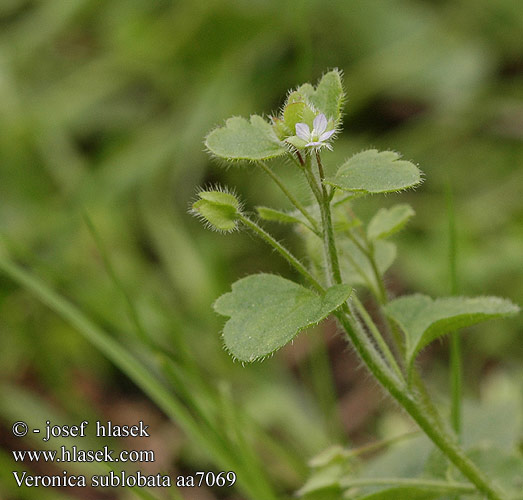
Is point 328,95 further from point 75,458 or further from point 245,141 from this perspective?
point 75,458

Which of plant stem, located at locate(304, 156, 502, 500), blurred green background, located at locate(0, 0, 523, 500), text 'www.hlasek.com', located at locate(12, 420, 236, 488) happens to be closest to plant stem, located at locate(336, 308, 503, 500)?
plant stem, located at locate(304, 156, 502, 500)

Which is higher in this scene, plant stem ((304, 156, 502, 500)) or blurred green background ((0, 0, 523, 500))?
blurred green background ((0, 0, 523, 500))

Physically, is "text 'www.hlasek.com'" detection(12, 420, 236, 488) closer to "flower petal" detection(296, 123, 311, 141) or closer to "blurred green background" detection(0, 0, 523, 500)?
"blurred green background" detection(0, 0, 523, 500)

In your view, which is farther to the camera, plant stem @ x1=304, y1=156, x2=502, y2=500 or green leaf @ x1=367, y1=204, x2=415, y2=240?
green leaf @ x1=367, y1=204, x2=415, y2=240

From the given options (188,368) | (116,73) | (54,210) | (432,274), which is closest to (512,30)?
(432,274)

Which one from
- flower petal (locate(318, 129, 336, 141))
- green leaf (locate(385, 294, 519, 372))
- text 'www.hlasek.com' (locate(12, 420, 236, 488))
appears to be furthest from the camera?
text 'www.hlasek.com' (locate(12, 420, 236, 488))

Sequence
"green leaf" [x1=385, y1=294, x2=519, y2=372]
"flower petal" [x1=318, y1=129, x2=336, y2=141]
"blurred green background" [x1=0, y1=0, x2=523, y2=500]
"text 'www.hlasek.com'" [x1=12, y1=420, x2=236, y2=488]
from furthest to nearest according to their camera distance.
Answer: "blurred green background" [x1=0, y1=0, x2=523, y2=500], "text 'www.hlasek.com'" [x1=12, y1=420, x2=236, y2=488], "green leaf" [x1=385, y1=294, x2=519, y2=372], "flower petal" [x1=318, y1=129, x2=336, y2=141]

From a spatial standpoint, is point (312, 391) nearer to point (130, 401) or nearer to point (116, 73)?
point (130, 401)

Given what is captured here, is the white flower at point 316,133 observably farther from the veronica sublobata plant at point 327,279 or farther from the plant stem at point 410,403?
the plant stem at point 410,403
